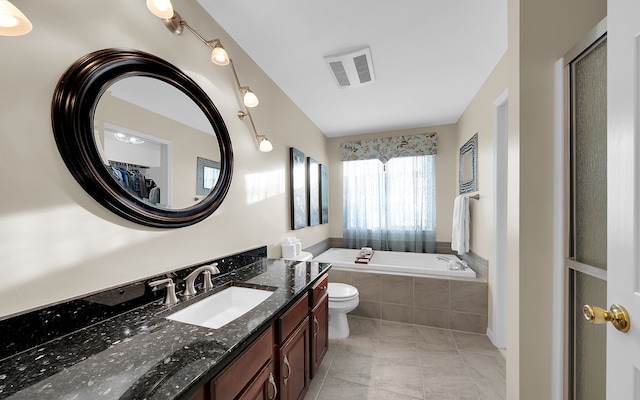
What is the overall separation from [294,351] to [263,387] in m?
0.31

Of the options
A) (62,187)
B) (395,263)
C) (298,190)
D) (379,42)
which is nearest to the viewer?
(62,187)

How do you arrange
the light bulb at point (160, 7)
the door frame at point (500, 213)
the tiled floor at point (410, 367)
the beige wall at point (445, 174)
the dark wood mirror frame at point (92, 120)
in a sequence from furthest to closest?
the beige wall at point (445, 174) < the door frame at point (500, 213) < the tiled floor at point (410, 367) < the light bulb at point (160, 7) < the dark wood mirror frame at point (92, 120)

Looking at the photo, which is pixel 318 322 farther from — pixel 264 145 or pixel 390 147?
pixel 390 147

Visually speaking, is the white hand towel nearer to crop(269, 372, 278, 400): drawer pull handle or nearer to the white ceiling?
the white ceiling

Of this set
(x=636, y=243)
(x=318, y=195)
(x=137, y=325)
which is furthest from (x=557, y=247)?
(x=318, y=195)

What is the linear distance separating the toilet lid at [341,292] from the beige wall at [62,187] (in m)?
1.27

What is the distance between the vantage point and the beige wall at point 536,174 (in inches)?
43.1

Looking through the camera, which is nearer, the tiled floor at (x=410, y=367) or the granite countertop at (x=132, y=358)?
the granite countertop at (x=132, y=358)

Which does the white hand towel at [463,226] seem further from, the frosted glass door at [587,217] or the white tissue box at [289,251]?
the white tissue box at [289,251]

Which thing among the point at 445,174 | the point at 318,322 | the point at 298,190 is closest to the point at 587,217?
the point at 318,322

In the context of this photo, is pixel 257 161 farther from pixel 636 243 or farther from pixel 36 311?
pixel 636 243

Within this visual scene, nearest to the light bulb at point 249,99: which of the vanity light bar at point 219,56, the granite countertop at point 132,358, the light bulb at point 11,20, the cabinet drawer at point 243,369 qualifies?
the vanity light bar at point 219,56

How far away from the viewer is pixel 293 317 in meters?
1.25

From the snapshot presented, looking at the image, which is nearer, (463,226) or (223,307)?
(223,307)
